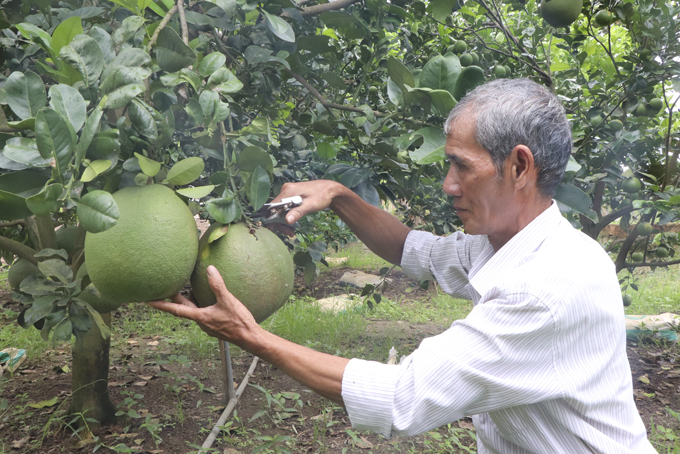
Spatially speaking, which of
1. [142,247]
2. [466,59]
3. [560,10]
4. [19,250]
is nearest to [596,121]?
[560,10]

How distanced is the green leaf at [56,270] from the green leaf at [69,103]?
0.56 meters

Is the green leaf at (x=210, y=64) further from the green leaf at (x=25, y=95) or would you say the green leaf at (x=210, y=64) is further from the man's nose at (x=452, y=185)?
the man's nose at (x=452, y=185)

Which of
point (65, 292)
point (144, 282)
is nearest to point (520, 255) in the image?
point (144, 282)

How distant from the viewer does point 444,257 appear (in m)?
1.95

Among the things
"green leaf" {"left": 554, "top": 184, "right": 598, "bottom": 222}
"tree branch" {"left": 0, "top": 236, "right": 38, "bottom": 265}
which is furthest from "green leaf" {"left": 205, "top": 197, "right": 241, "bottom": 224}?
"tree branch" {"left": 0, "top": 236, "right": 38, "bottom": 265}

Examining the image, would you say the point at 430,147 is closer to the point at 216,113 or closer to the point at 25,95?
the point at 216,113

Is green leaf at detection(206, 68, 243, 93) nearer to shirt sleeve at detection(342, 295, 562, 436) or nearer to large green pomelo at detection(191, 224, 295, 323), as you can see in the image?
large green pomelo at detection(191, 224, 295, 323)

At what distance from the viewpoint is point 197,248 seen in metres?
1.14

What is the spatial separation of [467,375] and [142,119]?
816 mm

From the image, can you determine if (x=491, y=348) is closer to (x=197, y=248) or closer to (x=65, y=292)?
(x=197, y=248)

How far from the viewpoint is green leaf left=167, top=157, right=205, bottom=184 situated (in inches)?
42.4

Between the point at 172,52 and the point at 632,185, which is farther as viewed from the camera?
the point at 632,185

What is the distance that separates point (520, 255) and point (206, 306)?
2.52 feet

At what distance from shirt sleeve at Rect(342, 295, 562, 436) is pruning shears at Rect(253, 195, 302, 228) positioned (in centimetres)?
43
